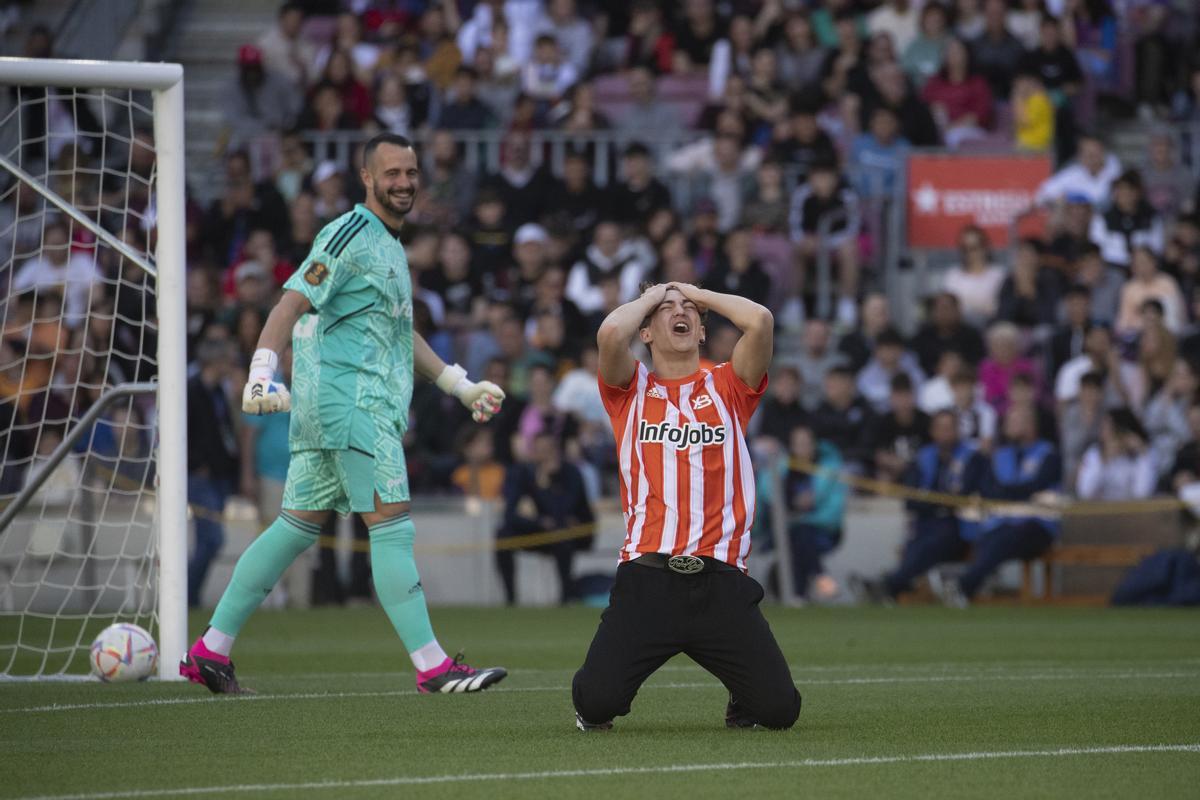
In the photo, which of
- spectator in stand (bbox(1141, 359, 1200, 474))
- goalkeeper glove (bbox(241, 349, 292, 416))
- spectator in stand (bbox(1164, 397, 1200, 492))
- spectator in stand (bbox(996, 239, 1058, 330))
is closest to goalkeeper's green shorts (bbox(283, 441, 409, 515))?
goalkeeper glove (bbox(241, 349, 292, 416))

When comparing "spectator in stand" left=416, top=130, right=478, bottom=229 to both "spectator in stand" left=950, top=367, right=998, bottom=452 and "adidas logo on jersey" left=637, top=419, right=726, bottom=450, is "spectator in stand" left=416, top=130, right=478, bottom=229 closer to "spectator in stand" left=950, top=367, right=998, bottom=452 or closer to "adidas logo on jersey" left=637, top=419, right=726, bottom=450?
"spectator in stand" left=950, top=367, right=998, bottom=452

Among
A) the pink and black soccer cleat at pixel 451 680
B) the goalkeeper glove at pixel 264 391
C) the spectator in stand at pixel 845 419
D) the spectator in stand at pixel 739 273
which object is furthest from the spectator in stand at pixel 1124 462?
the goalkeeper glove at pixel 264 391

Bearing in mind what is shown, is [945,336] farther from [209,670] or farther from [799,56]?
[209,670]

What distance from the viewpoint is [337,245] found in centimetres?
820

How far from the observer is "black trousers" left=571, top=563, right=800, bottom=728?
6.92m

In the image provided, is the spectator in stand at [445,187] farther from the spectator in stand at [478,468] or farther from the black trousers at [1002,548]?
the black trousers at [1002,548]

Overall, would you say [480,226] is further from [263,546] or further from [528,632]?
[263,546]

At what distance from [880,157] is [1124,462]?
182 inches

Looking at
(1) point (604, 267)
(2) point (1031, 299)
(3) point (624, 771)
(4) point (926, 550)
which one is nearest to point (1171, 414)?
(2) point (1031, 299)

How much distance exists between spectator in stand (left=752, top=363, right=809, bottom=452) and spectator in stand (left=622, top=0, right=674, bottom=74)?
540cm

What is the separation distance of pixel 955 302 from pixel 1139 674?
9412 millimetres

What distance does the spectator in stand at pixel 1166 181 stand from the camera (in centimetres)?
2022

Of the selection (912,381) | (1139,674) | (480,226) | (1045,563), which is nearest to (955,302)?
(912,381)

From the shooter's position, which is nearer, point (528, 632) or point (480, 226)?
point (528, 632)
